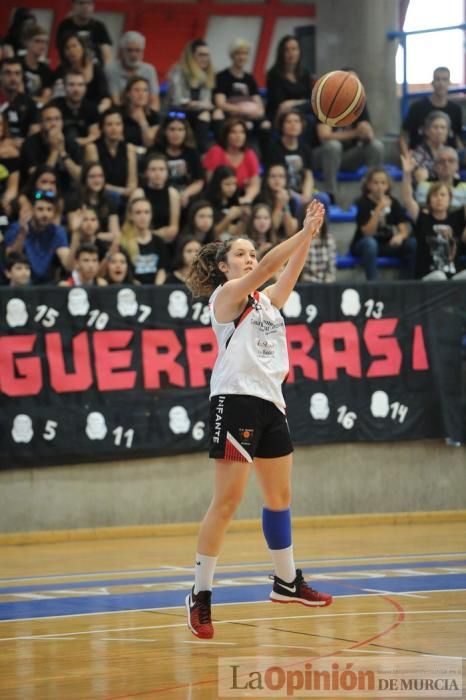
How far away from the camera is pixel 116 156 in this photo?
1452 cm

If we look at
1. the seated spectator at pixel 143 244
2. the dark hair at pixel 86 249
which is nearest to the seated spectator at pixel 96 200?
the seated spectator at pixel 143 244

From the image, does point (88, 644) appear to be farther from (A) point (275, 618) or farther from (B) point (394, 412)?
(B) point (394, 412)

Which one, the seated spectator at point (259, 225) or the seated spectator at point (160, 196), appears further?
the seated spectator at point (160, 196)

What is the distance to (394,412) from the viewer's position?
1324cm

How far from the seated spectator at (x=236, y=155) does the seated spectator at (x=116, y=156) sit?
37.1 inches

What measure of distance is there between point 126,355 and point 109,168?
291 centimetres

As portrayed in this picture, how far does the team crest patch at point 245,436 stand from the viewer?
7.17m

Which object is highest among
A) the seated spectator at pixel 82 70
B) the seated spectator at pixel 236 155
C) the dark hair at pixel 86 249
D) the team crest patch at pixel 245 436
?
the seated spectator at pixel 82 70

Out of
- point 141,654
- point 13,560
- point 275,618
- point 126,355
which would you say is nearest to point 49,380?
point 126,355

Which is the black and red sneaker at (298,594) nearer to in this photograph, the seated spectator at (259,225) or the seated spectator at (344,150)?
the seated spectator at (259,225)

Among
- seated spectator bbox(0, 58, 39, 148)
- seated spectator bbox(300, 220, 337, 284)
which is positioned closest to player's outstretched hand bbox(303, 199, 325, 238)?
seated spectator bbox(300, 220, 337, 284)

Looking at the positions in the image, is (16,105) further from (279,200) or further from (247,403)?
(247,403)

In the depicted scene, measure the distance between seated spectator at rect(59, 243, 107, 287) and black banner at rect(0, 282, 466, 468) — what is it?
48 cm

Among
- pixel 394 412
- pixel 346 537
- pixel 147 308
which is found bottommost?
pixel 346 537
